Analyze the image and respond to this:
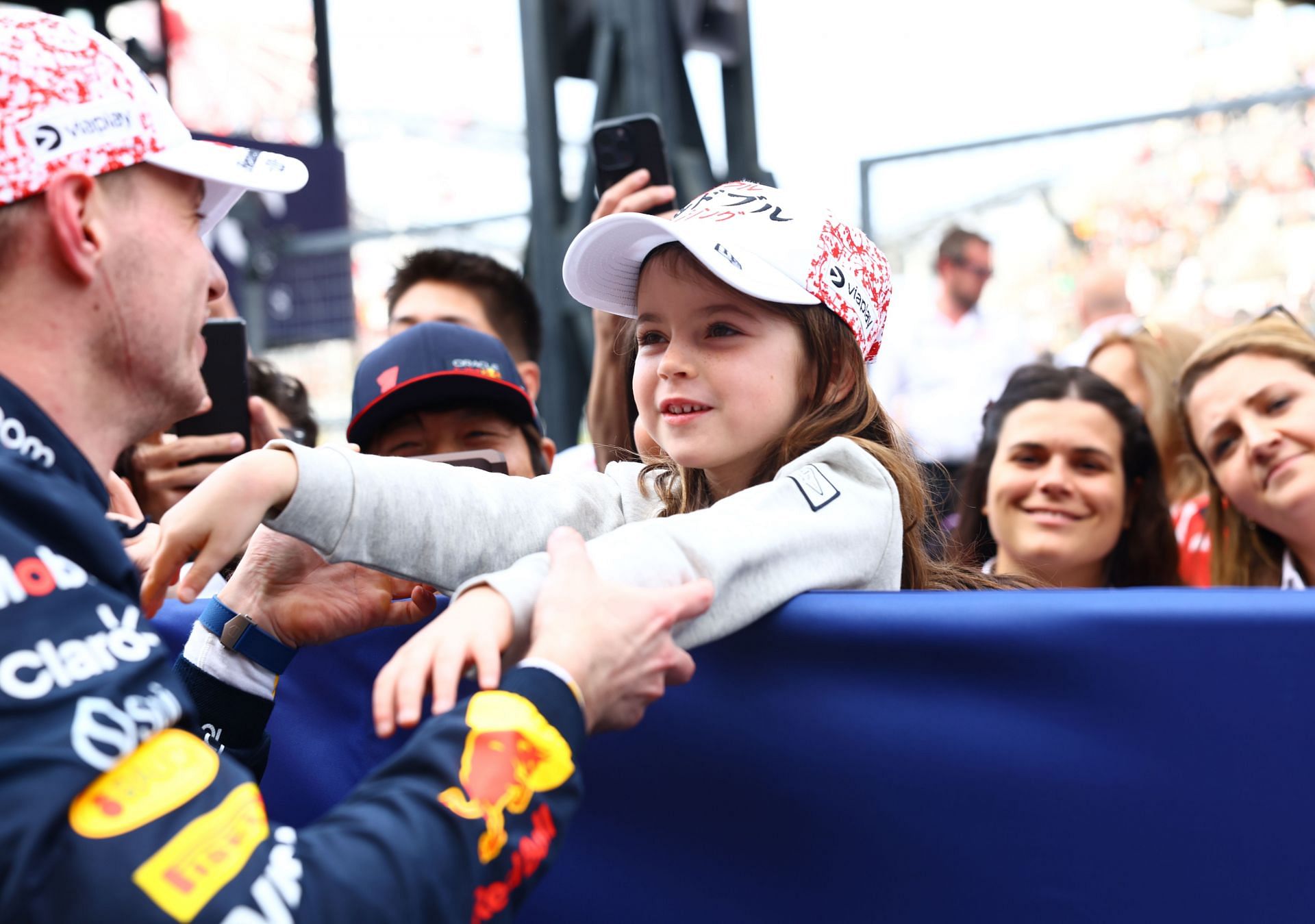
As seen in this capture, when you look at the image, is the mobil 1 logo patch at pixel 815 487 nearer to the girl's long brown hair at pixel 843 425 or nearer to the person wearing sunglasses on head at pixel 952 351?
the girl's long brown hair at pixel 843 425

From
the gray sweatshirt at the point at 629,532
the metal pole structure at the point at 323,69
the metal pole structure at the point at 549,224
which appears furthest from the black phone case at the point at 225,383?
the metal pole structure at the point at 323,69

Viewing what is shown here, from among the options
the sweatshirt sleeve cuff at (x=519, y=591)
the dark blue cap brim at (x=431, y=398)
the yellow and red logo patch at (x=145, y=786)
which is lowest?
the yellow and red logo patch at (x=145, y=786)

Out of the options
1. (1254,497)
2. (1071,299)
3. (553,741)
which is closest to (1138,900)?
(553,741)

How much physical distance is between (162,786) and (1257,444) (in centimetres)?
251

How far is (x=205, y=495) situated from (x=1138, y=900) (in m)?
0.98

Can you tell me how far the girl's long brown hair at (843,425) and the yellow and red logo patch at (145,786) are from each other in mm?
924

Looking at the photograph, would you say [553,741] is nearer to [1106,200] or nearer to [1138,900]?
[1138,900]

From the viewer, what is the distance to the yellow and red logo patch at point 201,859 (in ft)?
2.80

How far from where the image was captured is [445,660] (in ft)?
3.51

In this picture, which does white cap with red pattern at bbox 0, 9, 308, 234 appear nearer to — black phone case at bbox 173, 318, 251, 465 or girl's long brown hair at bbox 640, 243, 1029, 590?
girl's long brown hair at bbox 640, 243, 1029, 590

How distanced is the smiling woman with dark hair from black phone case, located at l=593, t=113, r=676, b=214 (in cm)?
109

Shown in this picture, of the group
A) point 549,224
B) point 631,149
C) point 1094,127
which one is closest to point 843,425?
point 631,149

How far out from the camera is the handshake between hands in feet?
3.52

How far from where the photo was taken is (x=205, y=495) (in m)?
1.27
